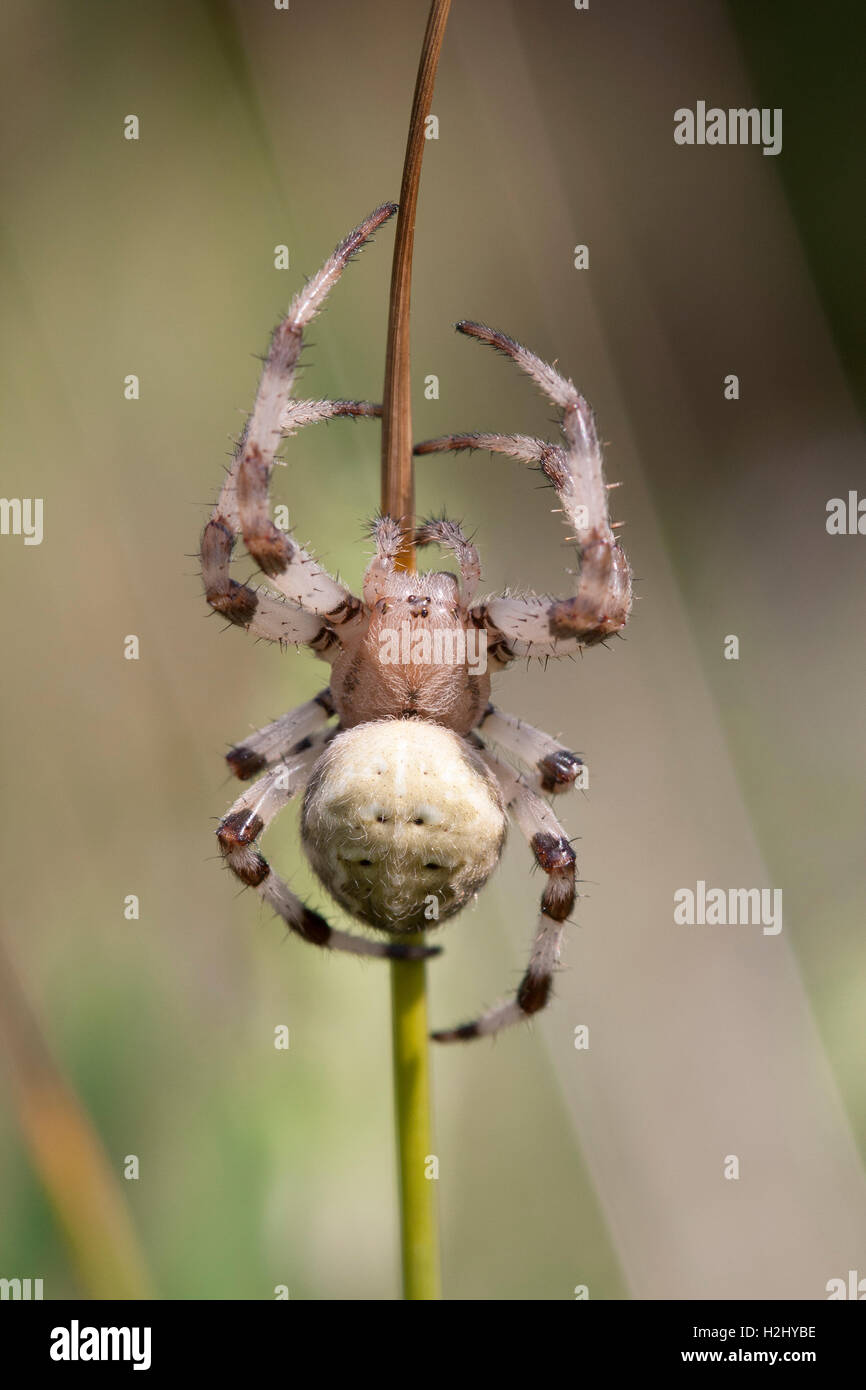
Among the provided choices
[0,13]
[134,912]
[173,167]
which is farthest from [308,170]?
[134,912]

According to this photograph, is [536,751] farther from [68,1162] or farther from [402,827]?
[68,1162]

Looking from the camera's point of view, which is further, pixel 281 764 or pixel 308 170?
pixel 308 170

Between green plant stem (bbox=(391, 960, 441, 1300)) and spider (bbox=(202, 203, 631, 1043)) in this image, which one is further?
spider (bbox=(202, 203, 631, 1043))
